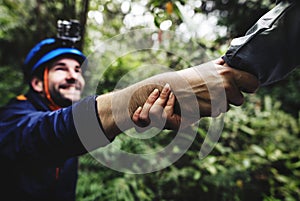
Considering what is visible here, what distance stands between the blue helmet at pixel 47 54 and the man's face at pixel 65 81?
0.05 meters

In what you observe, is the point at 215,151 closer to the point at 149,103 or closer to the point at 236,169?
the point at 236,169

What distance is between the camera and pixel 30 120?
1.17 metres

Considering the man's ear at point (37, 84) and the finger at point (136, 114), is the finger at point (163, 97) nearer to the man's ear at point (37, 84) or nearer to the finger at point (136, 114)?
the finger at point (136, 114)

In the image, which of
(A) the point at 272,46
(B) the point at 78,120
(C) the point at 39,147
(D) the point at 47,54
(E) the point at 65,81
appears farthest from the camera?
(D) the point at 47,54

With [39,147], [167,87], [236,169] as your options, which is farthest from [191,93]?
[236,169]

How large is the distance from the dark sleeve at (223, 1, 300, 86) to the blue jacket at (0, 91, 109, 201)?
523mm

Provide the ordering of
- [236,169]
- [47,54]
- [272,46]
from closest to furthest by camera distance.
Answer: [272,46]
[47,54]
[236,169]

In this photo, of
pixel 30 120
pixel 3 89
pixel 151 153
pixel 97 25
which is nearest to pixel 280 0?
pixel 30 120

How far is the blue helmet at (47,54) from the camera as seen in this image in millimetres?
1779

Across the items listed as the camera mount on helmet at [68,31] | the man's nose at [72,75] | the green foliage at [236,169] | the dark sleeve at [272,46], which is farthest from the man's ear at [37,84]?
the dark sleeve at [272,46]

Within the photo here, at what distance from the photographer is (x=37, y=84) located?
1.83 meters

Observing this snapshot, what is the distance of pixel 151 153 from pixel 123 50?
1.11 m

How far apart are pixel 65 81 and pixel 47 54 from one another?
282 mm

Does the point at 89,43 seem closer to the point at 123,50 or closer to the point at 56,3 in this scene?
the point at 56,3
